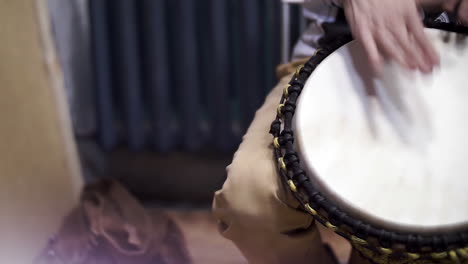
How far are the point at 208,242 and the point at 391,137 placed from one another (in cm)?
76

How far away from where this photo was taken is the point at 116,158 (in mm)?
1480

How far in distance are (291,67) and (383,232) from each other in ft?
1.51

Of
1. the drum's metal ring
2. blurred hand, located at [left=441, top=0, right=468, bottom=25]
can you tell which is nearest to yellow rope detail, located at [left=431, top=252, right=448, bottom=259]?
the drum's metal ring

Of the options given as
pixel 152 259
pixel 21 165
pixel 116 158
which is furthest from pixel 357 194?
pixel 116 158

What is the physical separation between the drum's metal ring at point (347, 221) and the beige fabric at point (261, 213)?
0.03 m

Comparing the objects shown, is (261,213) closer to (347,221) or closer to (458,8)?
(347,221)

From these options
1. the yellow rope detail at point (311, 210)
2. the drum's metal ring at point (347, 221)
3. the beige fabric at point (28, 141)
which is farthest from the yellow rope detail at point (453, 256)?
the beige fabric at point (28, 141)

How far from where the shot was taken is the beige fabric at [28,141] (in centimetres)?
112

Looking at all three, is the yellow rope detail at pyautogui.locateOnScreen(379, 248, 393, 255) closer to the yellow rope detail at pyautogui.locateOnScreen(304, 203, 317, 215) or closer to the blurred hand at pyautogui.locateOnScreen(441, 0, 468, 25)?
the yellow rope detail at pyautogui.locateOnScreen(304, 203, 317, 215)

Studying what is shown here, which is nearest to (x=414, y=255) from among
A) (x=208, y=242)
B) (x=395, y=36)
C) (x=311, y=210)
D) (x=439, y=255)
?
(x=439, y=255)

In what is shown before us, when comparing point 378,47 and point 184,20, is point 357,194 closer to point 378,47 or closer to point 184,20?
point 378,47

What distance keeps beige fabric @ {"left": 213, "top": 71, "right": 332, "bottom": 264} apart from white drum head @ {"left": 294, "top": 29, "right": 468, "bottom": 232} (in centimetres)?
9

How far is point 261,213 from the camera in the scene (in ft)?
2.41

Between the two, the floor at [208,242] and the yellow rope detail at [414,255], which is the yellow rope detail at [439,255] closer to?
the yellow rope detail at [414,255]
